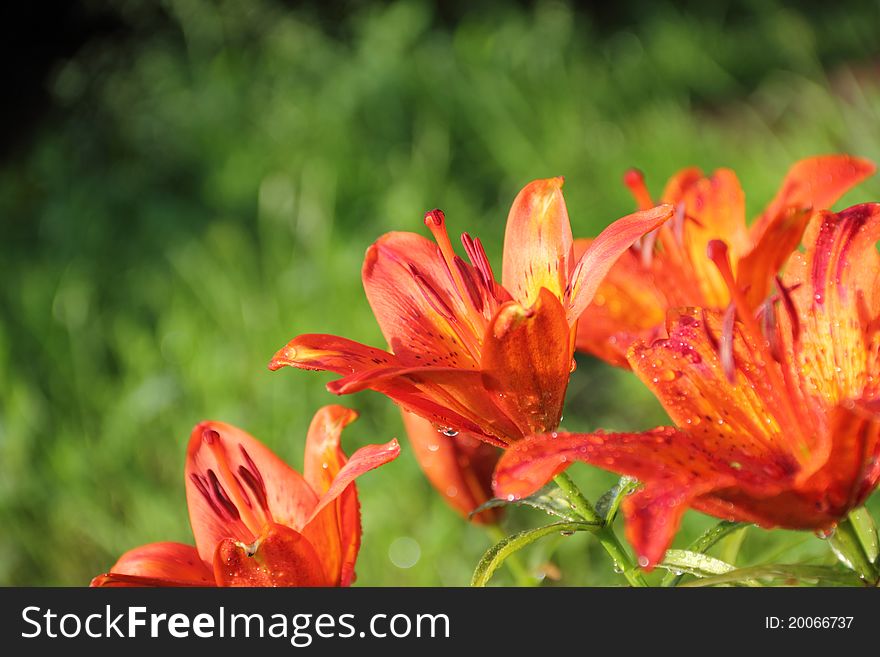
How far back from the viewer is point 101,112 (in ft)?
12.0

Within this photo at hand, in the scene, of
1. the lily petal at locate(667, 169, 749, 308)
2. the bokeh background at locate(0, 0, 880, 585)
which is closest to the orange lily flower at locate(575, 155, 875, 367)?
the lily petal at locate(667, 169, 749, 308)

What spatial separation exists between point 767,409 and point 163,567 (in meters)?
0.34

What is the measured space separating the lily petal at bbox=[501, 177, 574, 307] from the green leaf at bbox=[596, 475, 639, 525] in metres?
0.11

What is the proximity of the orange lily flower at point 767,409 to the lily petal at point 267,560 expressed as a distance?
0.17m

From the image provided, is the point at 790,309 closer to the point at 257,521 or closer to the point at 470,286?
the point at 470,286

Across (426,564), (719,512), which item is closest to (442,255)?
(719,512)

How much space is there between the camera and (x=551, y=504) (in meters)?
0.57

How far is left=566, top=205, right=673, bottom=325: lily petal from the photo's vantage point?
52 cm

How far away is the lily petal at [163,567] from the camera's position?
58 centimetres

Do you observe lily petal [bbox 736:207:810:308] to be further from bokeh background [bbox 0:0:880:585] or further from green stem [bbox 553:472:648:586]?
bokeh background [bbox 0:0:880:585]

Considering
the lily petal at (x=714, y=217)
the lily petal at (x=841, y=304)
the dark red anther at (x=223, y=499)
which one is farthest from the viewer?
the lily petal at (x=714, y=217)

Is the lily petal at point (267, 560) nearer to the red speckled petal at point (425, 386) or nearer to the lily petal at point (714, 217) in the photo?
the red speckled petal at point (425, 386)

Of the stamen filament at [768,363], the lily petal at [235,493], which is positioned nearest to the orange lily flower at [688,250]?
the stamen filament at [768,363]
